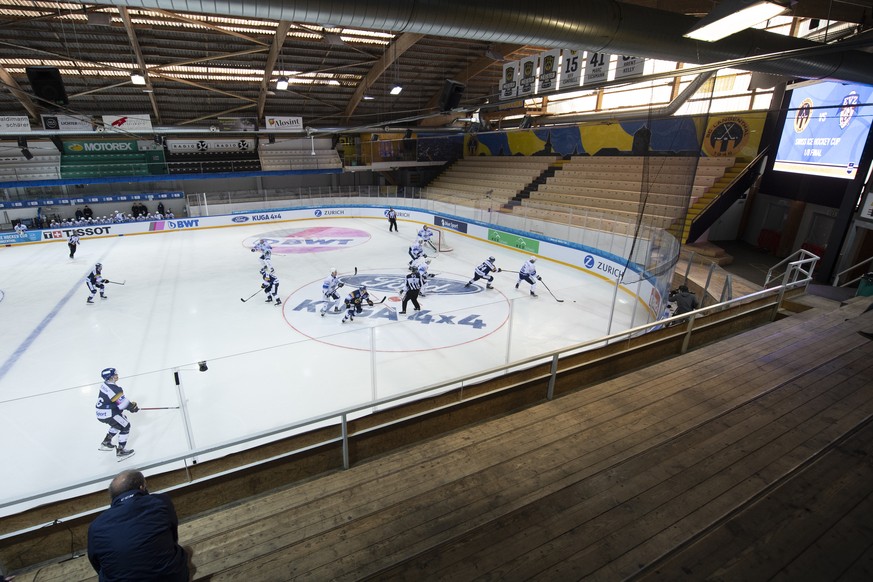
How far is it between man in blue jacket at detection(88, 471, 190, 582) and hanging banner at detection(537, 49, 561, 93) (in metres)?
11.3

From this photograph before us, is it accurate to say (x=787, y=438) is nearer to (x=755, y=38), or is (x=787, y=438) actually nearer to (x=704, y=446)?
(x=704, y=446)

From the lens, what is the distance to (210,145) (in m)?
27.5

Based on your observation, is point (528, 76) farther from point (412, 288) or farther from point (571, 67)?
point (412, 288)

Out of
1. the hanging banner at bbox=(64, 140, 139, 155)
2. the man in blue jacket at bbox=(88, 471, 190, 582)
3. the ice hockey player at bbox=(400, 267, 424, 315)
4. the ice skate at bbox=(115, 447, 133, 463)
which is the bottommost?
the ice skate at bbox=(115, 447, 133, 463)

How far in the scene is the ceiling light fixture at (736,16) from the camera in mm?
4621

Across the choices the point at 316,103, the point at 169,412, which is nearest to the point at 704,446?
the point at 169,412

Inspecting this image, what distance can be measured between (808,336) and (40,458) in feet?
33.2

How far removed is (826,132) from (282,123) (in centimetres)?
2339

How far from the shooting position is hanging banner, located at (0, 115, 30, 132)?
58.7ft

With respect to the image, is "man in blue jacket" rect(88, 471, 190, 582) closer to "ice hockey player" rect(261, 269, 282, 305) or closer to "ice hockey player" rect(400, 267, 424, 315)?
"ice hockey player" rect(400, 267, 424, 315)

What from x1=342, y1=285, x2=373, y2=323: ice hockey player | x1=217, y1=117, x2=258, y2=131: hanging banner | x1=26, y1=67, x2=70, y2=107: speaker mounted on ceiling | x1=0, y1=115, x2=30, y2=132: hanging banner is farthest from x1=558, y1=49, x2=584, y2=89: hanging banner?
x1=0, y1=115, x2=30, y2=132: hanging banner

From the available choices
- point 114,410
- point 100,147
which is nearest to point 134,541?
point 114,410

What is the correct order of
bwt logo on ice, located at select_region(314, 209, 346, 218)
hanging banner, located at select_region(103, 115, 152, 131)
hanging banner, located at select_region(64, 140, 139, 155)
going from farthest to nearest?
bwt logo on ice, located at select_region(314, 209, 346, 218) → hanging banner, located at select_region(64, 140, 139, 155) → hanging banner, located at select_region(103, 115, 152, 131)

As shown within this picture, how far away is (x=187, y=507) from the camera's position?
10.4 feet
